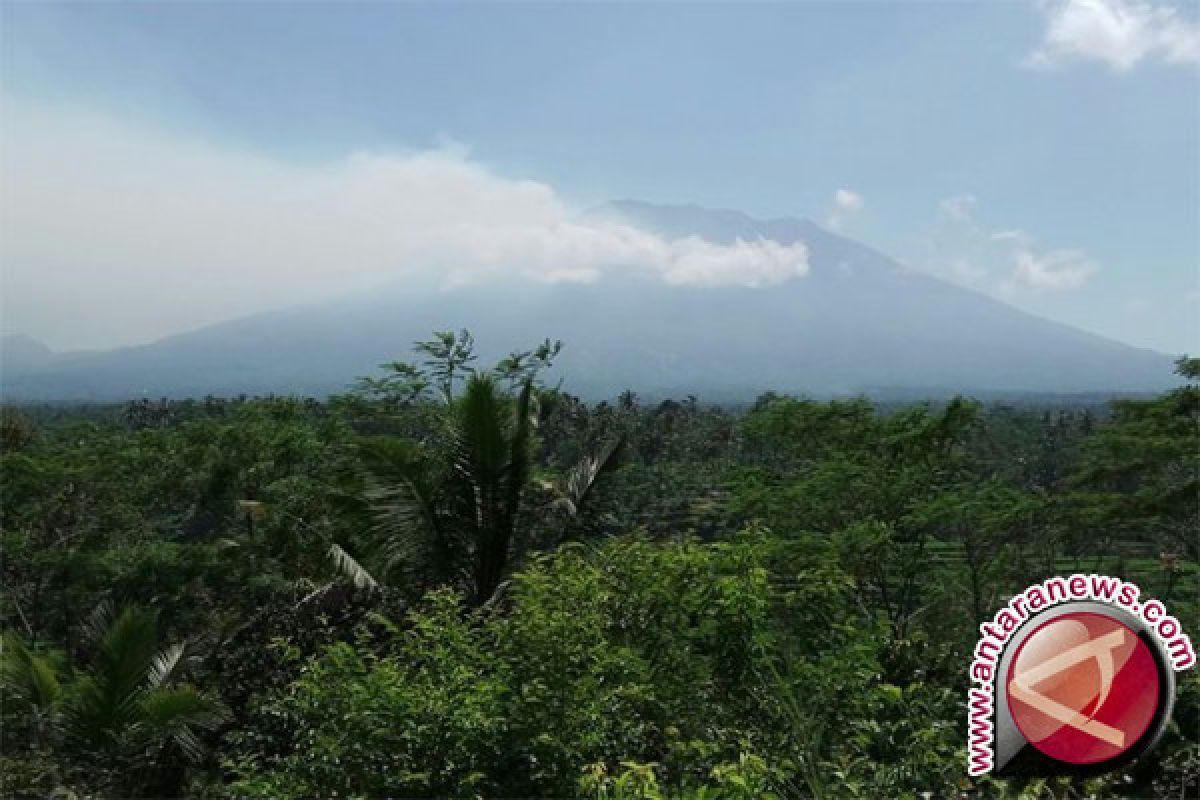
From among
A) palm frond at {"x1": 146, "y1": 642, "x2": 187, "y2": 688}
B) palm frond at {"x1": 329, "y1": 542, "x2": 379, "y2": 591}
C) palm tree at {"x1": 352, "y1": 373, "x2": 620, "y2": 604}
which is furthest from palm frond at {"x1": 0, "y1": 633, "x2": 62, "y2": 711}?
palm tree at {"x1": 352, "y1": 373, "x2": 620, "y2": 604}

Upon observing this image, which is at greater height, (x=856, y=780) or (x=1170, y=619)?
(x=1170, y=619)

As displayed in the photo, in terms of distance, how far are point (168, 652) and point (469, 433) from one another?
3.12 meters

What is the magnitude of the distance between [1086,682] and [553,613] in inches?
70.8

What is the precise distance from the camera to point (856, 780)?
113 inches

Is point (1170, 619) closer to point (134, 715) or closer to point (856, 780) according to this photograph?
point (856, 780)

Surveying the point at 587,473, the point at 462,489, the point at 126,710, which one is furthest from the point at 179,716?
the point at 587,473

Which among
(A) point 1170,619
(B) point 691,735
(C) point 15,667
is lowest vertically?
(C) point 15,667

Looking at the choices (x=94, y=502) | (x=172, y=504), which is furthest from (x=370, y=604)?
(x=172, y=504)

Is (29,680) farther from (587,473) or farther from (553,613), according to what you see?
(553,613)

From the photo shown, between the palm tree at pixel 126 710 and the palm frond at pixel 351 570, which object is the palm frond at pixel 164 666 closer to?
the palm tree at pixel 126 710

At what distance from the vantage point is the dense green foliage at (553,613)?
302 centimetres

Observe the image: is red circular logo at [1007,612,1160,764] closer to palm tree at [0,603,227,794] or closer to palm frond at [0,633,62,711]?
palm tree at [0,603,227,794]

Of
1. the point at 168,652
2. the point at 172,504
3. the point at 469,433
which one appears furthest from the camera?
the point at 172,504

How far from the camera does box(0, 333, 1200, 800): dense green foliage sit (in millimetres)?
3023
